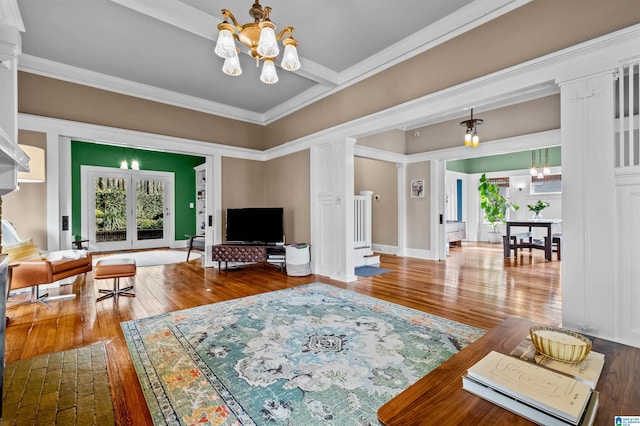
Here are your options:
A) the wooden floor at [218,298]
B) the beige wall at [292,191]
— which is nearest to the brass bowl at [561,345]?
the wooden floor at [218,298]

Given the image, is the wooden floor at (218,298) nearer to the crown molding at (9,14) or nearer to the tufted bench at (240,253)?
the tufted bench at (240,253)

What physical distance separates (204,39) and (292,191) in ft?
9.30

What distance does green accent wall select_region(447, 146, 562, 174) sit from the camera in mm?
8273

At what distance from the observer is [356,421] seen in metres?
1.55

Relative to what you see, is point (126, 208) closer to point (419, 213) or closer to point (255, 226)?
point (255, 226)

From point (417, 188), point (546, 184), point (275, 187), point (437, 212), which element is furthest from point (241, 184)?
point (546, 184)

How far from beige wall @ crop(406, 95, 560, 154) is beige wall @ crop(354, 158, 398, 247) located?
918 mm

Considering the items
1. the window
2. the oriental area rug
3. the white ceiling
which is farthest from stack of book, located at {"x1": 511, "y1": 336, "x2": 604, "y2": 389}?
the window

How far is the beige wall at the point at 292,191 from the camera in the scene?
17.8 feet

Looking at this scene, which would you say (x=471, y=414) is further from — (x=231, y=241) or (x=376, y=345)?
(x=231, y=241)

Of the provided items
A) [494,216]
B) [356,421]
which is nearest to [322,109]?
[356,421]

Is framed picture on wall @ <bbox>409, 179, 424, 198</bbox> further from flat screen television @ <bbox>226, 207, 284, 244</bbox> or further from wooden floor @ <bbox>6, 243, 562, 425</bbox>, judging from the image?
flat screen television @ <bbox>226, 207, 284, 244</bbox>

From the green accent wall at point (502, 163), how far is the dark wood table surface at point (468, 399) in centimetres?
904

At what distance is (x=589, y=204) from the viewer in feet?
7.64
